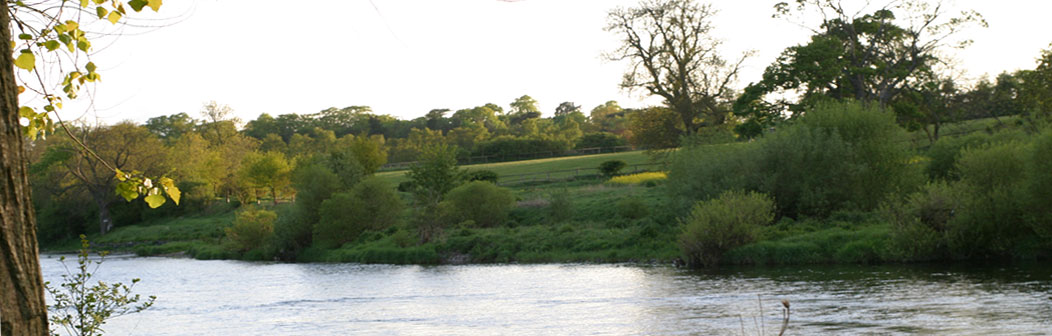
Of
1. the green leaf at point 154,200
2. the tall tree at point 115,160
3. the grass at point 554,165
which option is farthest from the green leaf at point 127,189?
the grass at point 554,165

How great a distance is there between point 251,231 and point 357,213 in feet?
26.1

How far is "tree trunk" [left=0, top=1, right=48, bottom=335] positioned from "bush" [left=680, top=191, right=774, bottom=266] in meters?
30.4

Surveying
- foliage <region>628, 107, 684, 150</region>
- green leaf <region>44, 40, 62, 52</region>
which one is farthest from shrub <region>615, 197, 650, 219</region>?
green leaf <region>44, 40, 62, 52</region>

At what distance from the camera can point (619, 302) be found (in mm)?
24641

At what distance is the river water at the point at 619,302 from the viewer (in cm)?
1919

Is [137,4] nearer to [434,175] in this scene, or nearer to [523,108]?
[434,175]

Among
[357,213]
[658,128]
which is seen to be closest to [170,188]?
[357,213]

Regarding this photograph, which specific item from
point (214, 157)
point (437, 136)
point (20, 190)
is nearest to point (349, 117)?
point (437, 136)

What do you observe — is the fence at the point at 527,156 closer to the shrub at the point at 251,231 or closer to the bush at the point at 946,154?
the shrub at the point at 251,231

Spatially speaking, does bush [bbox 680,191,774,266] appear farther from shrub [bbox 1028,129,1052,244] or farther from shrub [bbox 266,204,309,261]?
shrub [bbox 266,204,309,261]

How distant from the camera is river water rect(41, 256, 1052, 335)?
755 inches

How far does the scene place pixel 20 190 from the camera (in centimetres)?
374

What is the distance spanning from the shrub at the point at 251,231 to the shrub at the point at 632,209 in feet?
70.2

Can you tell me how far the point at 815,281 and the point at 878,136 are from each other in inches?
530
